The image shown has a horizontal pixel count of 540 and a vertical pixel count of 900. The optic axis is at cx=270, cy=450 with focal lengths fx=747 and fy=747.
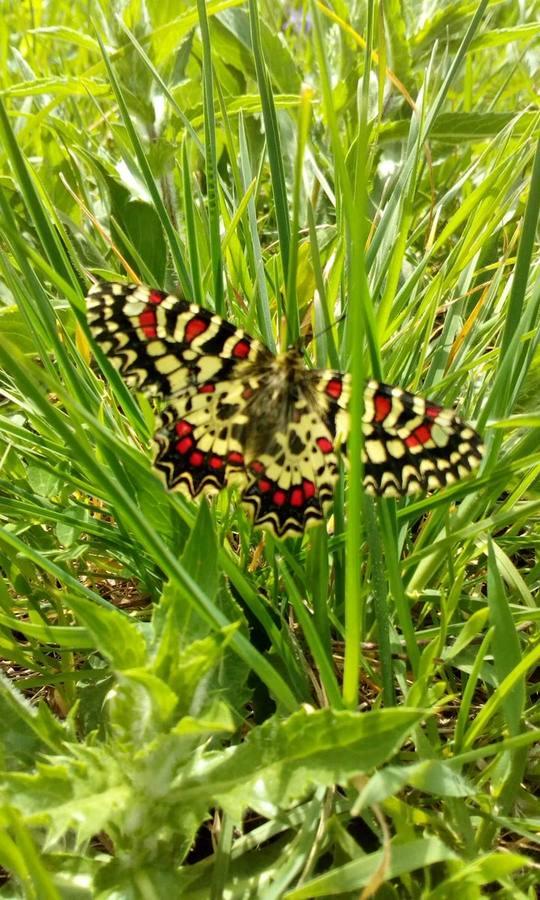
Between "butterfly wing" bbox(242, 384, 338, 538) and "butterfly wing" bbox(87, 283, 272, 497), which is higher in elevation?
"butterfly wing" bbox(87, 283, 272, 497)

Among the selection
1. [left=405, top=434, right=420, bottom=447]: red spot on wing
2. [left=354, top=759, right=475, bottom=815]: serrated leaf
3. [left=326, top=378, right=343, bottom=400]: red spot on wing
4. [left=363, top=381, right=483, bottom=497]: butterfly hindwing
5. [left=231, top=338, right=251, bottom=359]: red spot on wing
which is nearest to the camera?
[left=354, top=759, right=475, bottom=815]: serrated leaf

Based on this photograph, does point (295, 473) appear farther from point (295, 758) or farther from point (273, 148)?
point (273, 148)

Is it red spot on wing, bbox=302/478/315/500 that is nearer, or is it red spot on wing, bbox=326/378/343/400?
red spot on wing, bbox=302/478/315/500

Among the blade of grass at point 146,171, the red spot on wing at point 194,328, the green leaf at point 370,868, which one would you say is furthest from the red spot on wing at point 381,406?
the green leaf at point 370,868

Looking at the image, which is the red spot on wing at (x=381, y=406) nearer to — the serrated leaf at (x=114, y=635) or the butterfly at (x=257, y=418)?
the butterfly at (x=257, y=418)

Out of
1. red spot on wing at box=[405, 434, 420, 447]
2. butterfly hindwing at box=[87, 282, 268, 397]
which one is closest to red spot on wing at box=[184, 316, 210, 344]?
butterfly hindwing at box=[87, 282, 268, 397]

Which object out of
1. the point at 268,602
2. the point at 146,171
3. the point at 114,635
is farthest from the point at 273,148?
the point at 114,635

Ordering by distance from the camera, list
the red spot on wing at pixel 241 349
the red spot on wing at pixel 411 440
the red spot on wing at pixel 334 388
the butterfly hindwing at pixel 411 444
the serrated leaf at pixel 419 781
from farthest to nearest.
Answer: the red spot on wing at pixel 241 349
the red spot on wing at pixel 334 388
the red spot on wing at pixel 411 440
the butterfly hindwing at pixel 411 444
the serrated leaf at pixel 419 781

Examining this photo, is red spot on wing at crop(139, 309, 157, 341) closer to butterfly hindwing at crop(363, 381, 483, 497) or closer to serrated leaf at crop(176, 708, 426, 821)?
butterfly hindwing at crop(363, 381, 483, 497)
